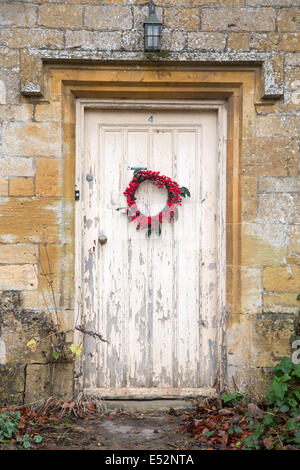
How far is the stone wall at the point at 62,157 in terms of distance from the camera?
3656 mm

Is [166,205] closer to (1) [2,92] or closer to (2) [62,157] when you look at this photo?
(2) [62,157]

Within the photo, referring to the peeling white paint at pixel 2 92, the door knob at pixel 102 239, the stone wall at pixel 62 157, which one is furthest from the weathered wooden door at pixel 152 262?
the peeling white paint at pixel 2 92

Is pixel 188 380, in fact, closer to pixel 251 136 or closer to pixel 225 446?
pixel 225 446

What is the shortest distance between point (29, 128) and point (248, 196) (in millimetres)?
1860

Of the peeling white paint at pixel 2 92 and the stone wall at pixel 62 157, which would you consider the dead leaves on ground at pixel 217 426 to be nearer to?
the stone wall at pixel 62 157

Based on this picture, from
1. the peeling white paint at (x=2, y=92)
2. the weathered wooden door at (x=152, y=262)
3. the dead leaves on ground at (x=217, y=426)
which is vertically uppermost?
the peeling white paint at (x=2, y=92)

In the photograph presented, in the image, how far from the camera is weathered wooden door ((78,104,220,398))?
3.97 meters

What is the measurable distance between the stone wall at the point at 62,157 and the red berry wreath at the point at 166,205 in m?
0.55

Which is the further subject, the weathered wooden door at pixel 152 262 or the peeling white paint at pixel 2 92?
the weathered wooden door at pixel 152 262

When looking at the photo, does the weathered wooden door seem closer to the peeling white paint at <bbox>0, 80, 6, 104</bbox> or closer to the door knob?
the door knob

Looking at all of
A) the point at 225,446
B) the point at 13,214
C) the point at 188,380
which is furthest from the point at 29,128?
the point at 225,446

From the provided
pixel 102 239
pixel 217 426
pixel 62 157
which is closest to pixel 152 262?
pixel 102 239
